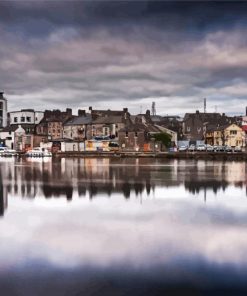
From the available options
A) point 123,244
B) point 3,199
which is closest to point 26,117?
point 3,199

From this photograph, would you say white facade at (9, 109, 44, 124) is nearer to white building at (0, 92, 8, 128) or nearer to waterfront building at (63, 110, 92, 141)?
white building at (0, 92, 8, 128)

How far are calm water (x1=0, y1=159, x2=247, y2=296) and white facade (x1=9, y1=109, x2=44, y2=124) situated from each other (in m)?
53.6

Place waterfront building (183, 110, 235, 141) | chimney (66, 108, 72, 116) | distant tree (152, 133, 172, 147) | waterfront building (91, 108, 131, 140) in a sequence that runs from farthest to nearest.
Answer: chimney (66, 108, 72, 116) → waterfront building (183, 110, 235, 141) → waterfront building (91, 108, 131, 140) → distant tree (152, 133, 172, 147)

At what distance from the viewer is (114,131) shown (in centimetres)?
5194

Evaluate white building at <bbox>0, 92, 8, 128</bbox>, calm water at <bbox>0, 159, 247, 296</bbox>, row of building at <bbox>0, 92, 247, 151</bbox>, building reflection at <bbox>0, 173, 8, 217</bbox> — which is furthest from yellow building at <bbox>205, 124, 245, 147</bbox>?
calm water at <bbox>0, 159, 247, 296</bbox>

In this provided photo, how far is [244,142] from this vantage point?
174ft

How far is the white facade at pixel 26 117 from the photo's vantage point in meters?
65.5

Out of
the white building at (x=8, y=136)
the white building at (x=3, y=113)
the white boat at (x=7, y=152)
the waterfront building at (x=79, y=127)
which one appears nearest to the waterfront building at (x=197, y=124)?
the waterfront building at (x=79, y=127)

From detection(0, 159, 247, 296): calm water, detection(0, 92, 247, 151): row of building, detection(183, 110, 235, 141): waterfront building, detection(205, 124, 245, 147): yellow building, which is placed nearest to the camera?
detection(0, 159, 247, 296): calm water

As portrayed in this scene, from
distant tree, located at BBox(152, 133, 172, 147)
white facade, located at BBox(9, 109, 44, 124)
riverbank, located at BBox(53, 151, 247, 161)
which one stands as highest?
white facade, located at BBox(9, 109, 44, 124)

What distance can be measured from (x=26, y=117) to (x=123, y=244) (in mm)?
59883

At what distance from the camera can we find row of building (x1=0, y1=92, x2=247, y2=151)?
4875cm

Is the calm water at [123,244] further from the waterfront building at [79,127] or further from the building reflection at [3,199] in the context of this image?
the waterfront building at [79,127]

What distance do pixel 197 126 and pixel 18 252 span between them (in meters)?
51.1
